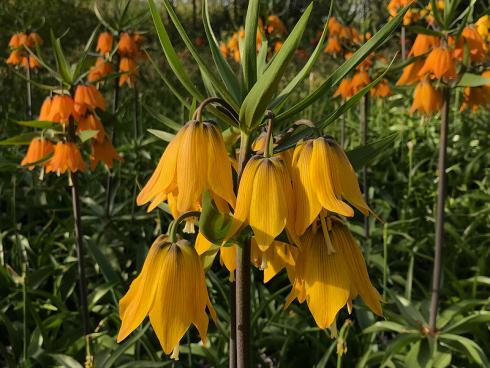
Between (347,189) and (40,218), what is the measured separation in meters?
3.04

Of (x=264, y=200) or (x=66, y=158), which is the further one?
(x=66, y=158)

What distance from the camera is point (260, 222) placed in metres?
0.87

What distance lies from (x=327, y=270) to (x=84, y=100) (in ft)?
5.77

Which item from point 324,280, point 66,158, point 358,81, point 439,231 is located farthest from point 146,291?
point 358,81

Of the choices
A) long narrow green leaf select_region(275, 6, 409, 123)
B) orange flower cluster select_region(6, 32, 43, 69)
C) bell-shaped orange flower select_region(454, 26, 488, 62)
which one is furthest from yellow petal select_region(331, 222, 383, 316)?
orange flower cluster select_region(6, 32, 43, 69)

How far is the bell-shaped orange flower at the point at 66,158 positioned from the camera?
7.45ft

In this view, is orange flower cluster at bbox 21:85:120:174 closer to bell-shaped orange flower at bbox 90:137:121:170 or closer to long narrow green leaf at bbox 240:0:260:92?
bell-shaped orange flower at bbox 90:137:121:170

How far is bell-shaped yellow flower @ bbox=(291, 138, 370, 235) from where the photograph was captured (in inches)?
35.4

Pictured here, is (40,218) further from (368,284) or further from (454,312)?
(368,284)

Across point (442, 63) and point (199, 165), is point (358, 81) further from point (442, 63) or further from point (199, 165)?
point (199, 165)

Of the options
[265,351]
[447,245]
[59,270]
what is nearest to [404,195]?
[447,245]

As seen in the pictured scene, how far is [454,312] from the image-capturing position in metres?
2.35

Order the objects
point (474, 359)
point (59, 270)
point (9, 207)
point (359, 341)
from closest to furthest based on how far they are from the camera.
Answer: point (474, 359), point (359, 341), point (59, 270), point (9, 207)

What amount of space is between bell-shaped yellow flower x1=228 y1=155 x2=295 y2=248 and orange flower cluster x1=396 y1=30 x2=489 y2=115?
5.02ft
